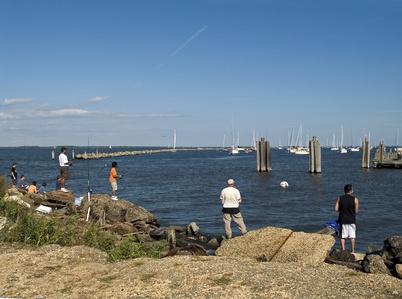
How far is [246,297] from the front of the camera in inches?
264

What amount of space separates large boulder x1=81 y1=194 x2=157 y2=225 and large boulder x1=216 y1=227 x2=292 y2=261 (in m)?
7.98

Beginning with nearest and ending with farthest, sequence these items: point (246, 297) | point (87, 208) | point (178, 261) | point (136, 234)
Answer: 1. point (246, 297)
2. point (178, 261)
3. point (136, 234)
4. point (87, 208)

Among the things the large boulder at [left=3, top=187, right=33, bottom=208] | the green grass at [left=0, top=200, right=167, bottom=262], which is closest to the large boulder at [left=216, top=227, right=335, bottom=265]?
the green grass at [left=0, top=200, right=167, bottom=262]

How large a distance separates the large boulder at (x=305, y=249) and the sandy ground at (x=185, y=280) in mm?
786

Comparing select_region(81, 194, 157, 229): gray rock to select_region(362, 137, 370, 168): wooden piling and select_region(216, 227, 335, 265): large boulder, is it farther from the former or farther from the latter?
select_region(362, 137, 370, 168): wooden piling

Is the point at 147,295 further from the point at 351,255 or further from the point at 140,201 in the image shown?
the point at 140,201

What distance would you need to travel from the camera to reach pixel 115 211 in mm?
18281

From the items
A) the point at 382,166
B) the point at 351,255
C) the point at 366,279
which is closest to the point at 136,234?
the point at 351,255

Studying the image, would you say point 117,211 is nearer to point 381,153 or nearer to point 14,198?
point 14,198

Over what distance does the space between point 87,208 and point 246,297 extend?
37.3ft

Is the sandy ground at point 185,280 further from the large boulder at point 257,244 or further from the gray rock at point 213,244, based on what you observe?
the gray rock at point 213,244

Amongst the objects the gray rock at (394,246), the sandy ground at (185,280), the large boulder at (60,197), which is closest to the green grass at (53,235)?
the sandy ground at (185,280)

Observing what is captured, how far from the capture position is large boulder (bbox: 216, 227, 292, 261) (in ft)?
32.1

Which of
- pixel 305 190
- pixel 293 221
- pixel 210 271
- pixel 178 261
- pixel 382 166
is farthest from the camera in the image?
pixel 382 166
